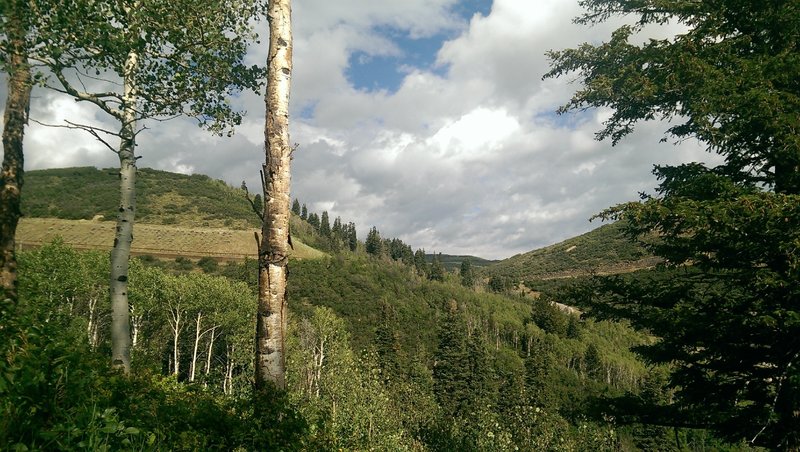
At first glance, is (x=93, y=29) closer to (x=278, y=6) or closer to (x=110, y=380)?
(x=278, y=6)

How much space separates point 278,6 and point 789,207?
7.15 meters

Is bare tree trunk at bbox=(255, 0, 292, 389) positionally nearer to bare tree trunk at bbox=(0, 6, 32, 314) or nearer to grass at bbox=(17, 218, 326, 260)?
bare tree trunk at bbox=(0, 6, 32, 314)

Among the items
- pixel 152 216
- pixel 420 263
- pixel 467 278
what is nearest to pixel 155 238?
pixel 152 216

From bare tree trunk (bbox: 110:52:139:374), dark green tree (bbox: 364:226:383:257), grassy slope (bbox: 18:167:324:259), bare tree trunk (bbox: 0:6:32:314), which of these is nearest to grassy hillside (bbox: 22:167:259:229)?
grassy slope (bbox: 18:167:324:259)

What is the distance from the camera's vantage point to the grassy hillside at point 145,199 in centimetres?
10869

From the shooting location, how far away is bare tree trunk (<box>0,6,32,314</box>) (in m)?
6.28

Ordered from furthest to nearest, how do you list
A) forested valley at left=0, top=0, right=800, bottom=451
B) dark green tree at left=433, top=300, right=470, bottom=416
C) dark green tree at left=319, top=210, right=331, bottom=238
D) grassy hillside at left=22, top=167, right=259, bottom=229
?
dark green tree at left=319, top=210, right=331, bottom=238
grassy hillside at left=22, top=167, right=259, bottom=229
dark green tree at left=433, top=300, right=470, bottom=416
forested valley at left=0, top=0, right=800, bottom=451

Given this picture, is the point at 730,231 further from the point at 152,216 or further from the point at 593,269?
the point at 152,216

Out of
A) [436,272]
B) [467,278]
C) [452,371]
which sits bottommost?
[452,371]

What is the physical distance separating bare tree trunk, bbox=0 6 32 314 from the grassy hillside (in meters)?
107

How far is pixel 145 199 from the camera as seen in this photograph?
13025cm

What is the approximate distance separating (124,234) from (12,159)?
2.33 m

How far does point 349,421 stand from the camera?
25.1 m

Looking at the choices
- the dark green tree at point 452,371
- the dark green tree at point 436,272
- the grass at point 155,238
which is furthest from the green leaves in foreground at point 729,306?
the dark green tree at point 436,272
